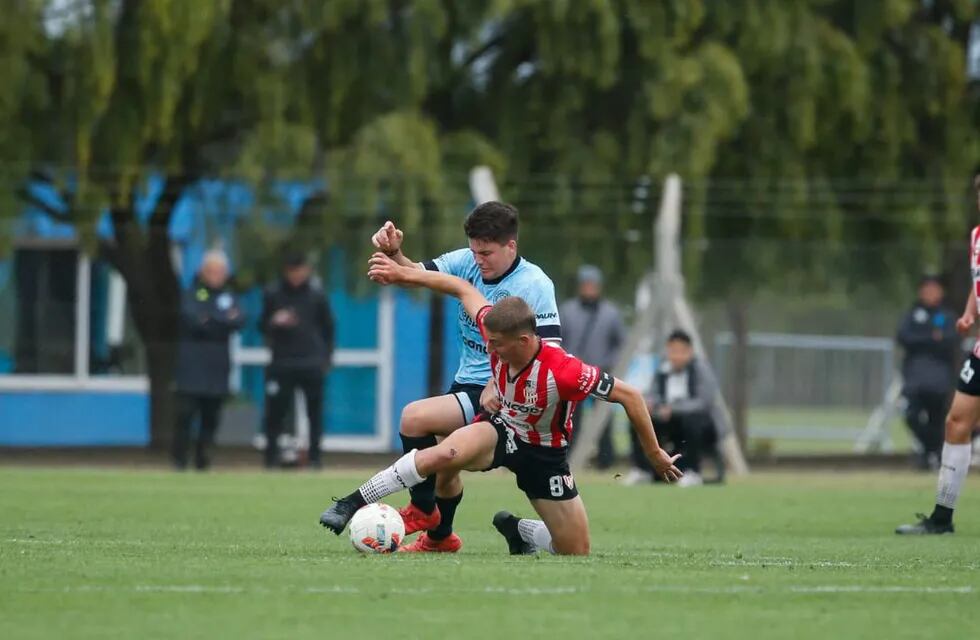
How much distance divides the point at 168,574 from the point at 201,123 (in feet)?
44.2

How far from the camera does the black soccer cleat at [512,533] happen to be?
8.98 m

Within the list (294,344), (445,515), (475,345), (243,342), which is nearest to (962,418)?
(475,345)

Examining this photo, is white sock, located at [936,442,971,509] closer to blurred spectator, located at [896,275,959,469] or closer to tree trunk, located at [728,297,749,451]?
blurred spectator, located at [896,275,959,469]

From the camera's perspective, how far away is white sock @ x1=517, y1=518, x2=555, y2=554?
889cm

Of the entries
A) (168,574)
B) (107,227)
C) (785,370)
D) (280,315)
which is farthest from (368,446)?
(168,574)

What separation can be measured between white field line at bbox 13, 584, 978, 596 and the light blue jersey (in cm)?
211

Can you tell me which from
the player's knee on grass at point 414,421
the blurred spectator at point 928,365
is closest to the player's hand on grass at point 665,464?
the player's knee on grass at point 414,421

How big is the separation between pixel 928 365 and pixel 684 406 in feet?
11.7

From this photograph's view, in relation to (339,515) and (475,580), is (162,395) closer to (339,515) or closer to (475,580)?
(339,515)

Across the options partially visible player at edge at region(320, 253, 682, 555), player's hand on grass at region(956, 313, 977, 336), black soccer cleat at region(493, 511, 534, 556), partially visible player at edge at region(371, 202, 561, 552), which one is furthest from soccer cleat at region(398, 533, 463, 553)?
player's hand on grass at region(956, 313, 977, 336)

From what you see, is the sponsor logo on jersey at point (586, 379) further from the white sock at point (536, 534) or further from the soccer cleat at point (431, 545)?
the soccer cleat at point (431, 545)

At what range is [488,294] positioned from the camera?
8961mm

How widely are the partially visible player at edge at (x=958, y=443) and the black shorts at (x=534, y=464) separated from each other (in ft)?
10.4

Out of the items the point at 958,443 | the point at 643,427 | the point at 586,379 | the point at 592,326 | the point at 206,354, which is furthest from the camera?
the point at 592,326
